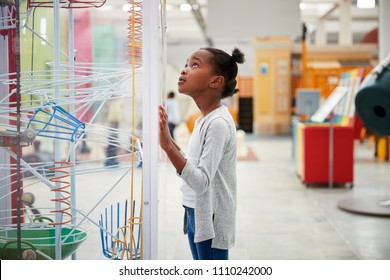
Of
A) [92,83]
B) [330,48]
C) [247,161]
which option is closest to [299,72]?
[330,48]

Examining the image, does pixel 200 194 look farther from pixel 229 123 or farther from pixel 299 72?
pixel 299 72

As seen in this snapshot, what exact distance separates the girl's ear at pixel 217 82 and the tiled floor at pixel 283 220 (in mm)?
334

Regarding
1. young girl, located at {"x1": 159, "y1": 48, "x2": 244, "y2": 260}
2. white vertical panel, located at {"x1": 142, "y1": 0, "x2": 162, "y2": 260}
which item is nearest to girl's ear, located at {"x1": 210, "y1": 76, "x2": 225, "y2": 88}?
young girl, located at {"x1": 159, "y1": 48, "x2": 244, "y2": 260}

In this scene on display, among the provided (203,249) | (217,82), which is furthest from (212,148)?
(203,249)

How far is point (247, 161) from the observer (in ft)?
30.7

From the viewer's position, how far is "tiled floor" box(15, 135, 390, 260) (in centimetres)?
218

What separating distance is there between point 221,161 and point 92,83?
1.95 feet

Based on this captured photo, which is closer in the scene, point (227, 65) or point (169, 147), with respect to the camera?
point (169, 147)

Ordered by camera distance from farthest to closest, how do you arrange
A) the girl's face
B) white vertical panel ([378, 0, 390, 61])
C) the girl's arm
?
white vertical panel ([378, 0, 390, 61])
the girl's face
the girl's arm

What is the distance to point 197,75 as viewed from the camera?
68.7 inches

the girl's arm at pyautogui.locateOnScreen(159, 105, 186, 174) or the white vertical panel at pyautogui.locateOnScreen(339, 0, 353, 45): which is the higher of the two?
the white vertical panel at pyautogui.locateOnScreen(339, 0, 353, 45)

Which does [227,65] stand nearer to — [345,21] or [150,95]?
[150,95]

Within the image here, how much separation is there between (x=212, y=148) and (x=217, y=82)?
243mm

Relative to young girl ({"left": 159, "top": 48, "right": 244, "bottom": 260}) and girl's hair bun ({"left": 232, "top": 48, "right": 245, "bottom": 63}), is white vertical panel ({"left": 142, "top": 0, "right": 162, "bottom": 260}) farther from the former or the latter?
girl's hair bun ({"left": 232, "top": 48, "right": 245, "bottom": 63})
